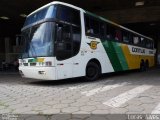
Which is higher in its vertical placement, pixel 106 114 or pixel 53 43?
pixel 53 43

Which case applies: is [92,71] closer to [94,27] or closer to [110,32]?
[94,27]

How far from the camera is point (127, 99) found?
6.25 m

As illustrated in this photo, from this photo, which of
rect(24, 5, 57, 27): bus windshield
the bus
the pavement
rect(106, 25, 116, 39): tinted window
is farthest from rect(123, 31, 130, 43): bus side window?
the pavement

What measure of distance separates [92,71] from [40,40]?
283cm

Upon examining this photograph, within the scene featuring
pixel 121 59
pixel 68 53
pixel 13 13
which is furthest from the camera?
pixel 13 13

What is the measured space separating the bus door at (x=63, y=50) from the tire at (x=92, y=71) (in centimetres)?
129

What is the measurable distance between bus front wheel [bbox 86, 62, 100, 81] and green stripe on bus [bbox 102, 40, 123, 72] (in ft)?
4.00

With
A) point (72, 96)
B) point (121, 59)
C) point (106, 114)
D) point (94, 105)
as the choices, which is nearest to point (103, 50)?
point (121, 59)

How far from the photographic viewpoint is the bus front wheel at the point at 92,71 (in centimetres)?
1062

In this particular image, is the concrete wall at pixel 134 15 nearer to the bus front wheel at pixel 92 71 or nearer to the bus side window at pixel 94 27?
the bus side window at pixel 94 27

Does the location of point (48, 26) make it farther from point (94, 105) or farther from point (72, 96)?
point (94, 105)

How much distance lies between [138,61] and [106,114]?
11.6m

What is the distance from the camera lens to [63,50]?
9180 mm

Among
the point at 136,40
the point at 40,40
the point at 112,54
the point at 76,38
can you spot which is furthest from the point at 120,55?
the point at 40,40
